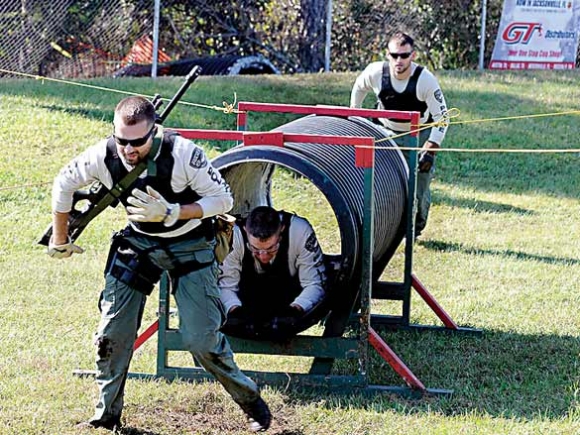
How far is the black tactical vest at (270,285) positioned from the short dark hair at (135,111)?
1756 mm

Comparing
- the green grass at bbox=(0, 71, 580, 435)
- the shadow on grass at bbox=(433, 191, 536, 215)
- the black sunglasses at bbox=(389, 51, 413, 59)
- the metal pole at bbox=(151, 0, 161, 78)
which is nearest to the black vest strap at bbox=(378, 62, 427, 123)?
the black sunglasses at bbox=(389, 51, 413, 59)

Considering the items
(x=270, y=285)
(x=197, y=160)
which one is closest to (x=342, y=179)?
(x=270, y=285)

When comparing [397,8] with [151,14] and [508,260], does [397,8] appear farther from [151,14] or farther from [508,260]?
[508,260]

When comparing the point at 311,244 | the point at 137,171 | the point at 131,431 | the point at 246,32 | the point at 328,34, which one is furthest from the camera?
the point at 246,32

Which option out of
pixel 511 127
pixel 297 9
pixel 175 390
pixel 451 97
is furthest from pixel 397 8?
pixel 175 390

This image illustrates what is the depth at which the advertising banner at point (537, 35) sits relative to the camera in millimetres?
16844

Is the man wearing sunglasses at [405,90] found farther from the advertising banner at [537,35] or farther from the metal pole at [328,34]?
the advertising banner at [537,35]

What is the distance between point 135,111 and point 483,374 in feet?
9.76

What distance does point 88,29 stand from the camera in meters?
16.5

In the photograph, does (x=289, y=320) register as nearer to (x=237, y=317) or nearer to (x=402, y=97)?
(x=237, y=317)

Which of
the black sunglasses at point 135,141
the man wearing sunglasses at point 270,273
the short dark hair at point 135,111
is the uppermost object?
the short dark hair at point 135,111

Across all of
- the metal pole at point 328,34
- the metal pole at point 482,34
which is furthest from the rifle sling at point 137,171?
the metal pole at point 482,34

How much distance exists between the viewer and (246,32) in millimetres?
17688

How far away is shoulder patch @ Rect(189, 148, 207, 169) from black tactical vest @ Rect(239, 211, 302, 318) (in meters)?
1.47
